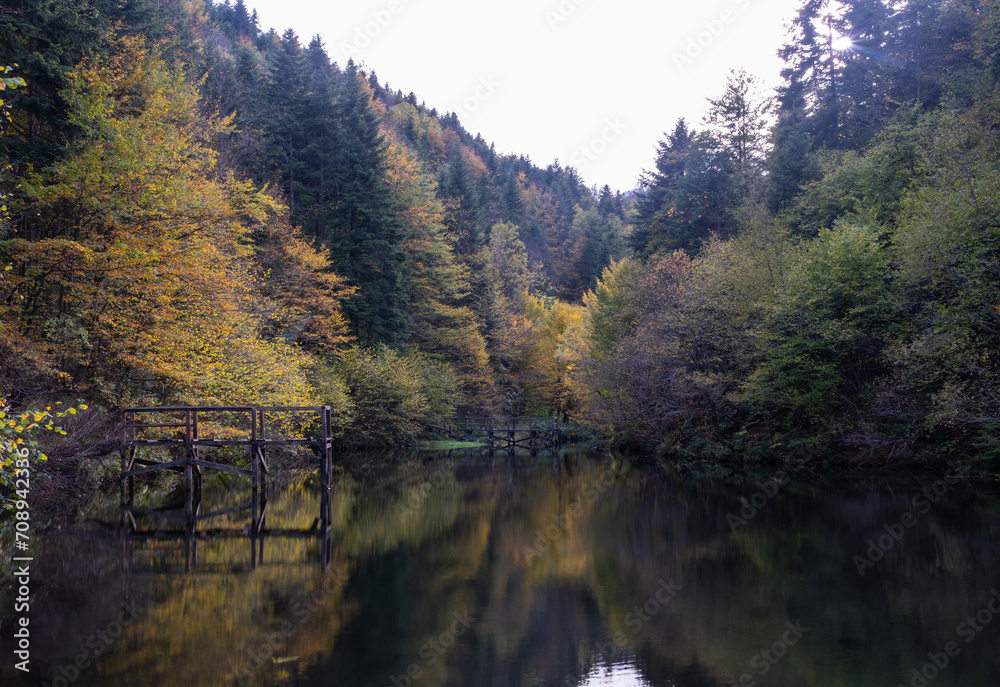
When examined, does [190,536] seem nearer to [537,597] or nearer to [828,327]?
[537,597]

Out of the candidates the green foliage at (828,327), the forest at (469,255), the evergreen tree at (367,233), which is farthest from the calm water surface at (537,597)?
the evergreen tree at (367,233)

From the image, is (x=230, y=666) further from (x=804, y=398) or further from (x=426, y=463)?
(x=426, y=463)

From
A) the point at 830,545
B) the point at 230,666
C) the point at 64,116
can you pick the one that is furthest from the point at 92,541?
the point at 830,545

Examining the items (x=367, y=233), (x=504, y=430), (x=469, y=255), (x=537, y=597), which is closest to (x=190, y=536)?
(x=537, y=597)

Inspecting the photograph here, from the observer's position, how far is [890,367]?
2491cm

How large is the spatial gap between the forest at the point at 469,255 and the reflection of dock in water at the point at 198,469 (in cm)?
121

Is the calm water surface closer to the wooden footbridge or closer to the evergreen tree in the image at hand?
the evergreen tree

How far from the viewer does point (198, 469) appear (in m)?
21.4

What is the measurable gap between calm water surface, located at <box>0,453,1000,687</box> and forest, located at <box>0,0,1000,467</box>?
370cm

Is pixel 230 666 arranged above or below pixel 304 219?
below

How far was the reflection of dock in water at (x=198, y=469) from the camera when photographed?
50.3 ft

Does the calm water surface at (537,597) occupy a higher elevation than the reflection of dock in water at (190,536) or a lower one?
higher

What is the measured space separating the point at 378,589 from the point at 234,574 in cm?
291

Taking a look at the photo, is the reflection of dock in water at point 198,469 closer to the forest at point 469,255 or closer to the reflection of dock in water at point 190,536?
the reflection of dock in water at point 190,536
